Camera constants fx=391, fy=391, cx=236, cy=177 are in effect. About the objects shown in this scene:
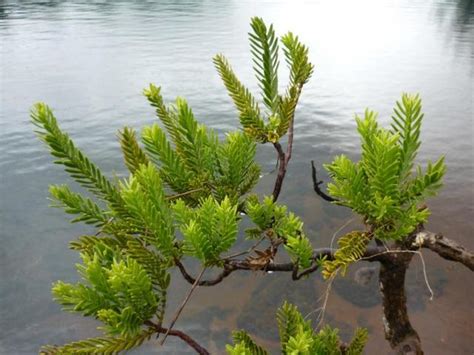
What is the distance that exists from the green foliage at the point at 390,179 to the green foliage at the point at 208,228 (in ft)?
1.32

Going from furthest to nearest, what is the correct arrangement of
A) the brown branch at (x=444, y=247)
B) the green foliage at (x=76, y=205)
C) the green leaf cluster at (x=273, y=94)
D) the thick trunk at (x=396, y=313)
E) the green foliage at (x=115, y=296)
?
the thick trunk at (x=396, y=313) → the brown branch at (x=444, y=247) → the green leaf cluster at (x=273, y=94) → the green foliage at (x=76, y=205) → the green foliage at (x=115, y=296)

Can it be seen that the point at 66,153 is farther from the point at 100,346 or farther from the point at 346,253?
the point at 346,253

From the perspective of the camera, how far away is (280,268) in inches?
70.6

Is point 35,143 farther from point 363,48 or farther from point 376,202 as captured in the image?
point 363,48

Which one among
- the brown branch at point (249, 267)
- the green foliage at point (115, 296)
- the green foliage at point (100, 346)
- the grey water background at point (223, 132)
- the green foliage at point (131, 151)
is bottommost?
the grey water background at point (223, 132)

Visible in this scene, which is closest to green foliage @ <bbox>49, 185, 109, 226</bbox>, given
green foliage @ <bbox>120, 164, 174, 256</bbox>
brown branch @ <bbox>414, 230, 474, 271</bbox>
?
green foliage @ <bbox>120, 164, 174, 256</bbox>

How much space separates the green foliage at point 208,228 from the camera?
1.20 meters

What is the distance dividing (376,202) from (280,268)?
2.18 feet

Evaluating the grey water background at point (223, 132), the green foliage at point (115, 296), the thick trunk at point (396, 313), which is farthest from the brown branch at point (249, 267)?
the grey water background at point (223, 132)

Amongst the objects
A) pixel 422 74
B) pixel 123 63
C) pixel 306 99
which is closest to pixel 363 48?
pixel 422 74

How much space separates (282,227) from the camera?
149 centimetres

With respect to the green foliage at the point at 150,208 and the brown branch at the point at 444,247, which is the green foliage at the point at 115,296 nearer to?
the green foliage at the point at 150,208

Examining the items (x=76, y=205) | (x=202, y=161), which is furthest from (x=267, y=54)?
(x=76, y=205)

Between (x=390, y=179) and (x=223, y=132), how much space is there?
11.2 m
